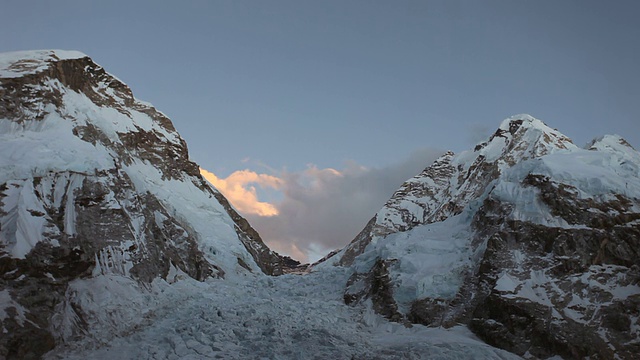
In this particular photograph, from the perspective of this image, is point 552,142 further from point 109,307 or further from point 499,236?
point 109,307

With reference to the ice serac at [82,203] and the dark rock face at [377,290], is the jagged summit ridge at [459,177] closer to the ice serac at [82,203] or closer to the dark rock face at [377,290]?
the ice serac at [82,203]

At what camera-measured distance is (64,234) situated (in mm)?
26141

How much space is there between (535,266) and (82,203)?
81.4 feet

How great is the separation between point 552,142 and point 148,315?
71.9m

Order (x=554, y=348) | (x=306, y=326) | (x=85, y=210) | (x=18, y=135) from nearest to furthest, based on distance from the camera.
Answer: (x=554, y=348) < (x=306, y=326) < (x=85, y=210) < (x=18, y=135)

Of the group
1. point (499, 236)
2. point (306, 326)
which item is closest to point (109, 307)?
point (306, 326)

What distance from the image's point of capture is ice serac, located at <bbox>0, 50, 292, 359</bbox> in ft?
75.9

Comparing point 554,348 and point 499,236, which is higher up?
point 499,236

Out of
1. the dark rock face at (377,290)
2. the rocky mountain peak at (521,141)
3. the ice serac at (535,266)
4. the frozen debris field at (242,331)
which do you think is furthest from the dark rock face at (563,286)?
the rocky mountain peak at (521,141)

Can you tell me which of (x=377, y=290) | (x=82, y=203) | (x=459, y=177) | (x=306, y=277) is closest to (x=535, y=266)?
(x=377, y=290)

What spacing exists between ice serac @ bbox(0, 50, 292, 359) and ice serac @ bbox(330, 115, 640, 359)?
1417 cm

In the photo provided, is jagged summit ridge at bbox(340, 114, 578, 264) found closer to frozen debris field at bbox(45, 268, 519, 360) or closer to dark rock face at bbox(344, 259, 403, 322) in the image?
dark rock face at bbox(344, 259, 403, 322)

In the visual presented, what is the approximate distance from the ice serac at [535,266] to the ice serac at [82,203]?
46.5 feet

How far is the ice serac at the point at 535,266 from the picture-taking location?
70.8 feet
